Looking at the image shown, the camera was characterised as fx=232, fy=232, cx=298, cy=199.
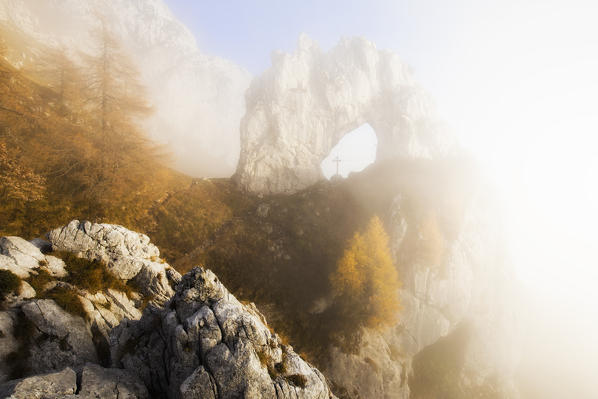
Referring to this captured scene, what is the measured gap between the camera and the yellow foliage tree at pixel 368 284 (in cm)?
2688

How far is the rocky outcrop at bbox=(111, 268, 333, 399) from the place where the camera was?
855cm

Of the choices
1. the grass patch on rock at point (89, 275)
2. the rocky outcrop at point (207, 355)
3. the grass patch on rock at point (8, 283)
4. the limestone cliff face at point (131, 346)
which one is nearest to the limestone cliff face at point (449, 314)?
the rocky outcrop at point (207, 355)

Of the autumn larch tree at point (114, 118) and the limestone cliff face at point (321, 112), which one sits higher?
the limestone cliff face at point (321, 112)

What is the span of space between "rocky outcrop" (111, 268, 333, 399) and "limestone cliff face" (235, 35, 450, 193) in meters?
35.1

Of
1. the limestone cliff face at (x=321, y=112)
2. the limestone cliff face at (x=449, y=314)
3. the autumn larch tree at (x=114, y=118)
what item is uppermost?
the limestone cliff face at (x=321, y=112)

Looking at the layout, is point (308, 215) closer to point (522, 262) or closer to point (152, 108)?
point (152, 108)

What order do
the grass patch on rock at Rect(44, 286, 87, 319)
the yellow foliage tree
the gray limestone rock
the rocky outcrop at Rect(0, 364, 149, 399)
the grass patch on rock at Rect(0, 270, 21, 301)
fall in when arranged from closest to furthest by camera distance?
the gray limestone rock
the rocky outcrop at Rect(0, 364, 149, 399)
the grass patch on rock at Rect(0, 270, 21, 301)
the grass patch on rock at Rect(44, 286, 87, 319)
the yellow foliage tree

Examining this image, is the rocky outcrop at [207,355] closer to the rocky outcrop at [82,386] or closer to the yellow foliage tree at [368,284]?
the rocky outcrop at [82,386]

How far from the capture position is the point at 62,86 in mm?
25750

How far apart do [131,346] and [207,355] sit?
390 cm

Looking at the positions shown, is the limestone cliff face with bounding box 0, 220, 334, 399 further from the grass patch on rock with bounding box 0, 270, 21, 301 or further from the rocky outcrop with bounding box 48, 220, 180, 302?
the rocky outcrop with bounding box 48, 220, 180, 302

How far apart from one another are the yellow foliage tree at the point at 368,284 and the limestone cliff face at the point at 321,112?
73.3ft

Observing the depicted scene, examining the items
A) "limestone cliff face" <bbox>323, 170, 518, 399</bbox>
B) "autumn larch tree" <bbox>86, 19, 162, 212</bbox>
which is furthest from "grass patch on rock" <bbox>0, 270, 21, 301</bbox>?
"limestone cliff face" <bbox>323, 170, 518, 399</bbox>

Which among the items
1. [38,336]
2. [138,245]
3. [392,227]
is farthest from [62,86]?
[392,227]
